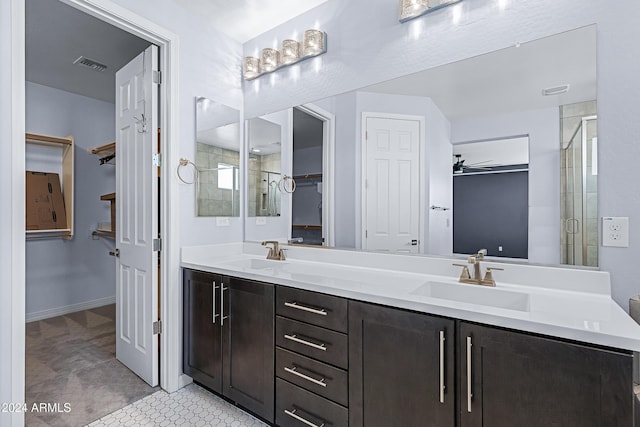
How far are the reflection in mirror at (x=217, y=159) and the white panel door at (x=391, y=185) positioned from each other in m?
1.13

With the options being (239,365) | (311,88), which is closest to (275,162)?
(311,88)

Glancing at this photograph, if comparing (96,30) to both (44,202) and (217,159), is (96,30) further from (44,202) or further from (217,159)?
(44,202)

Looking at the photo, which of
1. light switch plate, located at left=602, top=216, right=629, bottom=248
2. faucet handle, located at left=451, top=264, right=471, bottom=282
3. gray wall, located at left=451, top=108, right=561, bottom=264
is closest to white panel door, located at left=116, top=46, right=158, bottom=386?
faucet handle, located at left=451, top=264, right=471, bottom=282

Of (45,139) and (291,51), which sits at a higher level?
(291,51)

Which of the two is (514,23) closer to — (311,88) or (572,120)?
(572,120)

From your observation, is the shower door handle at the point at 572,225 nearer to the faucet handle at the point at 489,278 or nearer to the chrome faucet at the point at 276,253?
the faucet handle at the point at 489,278

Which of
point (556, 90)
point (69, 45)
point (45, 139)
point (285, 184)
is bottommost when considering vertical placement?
point (285, 184)

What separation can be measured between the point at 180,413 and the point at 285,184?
159cm

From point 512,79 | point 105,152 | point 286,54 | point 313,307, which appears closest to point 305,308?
point 313,307

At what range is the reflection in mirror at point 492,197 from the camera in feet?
5.25

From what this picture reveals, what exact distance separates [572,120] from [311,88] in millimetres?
1513

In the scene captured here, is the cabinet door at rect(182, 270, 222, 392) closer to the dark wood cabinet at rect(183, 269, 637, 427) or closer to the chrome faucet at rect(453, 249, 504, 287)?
the dark wood cabinet at rect(183, 269, 637, 427)

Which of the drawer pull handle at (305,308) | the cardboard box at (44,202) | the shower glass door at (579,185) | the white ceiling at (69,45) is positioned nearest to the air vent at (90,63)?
the white ceiling at (69,45)

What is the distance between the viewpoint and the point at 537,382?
40.1 inches
